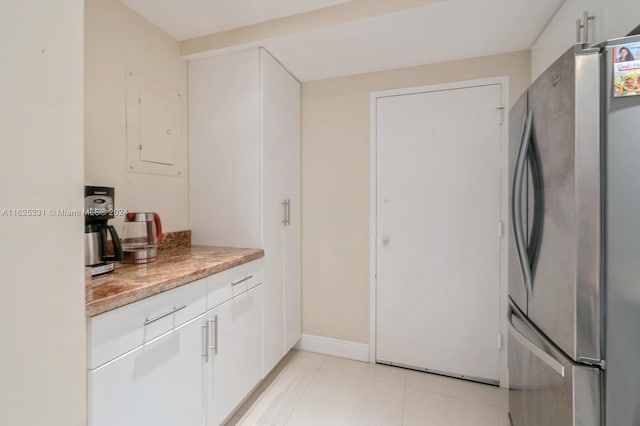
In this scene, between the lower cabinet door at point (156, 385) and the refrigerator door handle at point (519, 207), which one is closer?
the lower cabinet door at point (156, 385)

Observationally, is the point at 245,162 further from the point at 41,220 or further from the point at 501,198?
the point at 501,198

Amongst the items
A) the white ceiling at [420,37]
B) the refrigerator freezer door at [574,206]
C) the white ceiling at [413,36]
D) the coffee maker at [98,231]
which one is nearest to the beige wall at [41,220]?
the coffee maker at [98,231]

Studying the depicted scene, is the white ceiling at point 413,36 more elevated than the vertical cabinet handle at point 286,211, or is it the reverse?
the white ceiling at point 413,36

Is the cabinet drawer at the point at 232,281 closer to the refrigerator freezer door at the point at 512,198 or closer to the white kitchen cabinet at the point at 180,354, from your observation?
the white kitchen cabinet at the point at 180,354

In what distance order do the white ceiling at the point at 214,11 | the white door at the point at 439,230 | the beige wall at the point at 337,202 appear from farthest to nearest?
the beige wall at the point at 337,202
the white door at the point at 439,230
the white ceiling at the point at 214,11

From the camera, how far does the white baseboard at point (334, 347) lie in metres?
2.37

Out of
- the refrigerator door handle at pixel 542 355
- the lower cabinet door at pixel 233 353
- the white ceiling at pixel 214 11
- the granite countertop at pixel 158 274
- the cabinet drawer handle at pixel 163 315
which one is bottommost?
the lower cabinet door at pixel 233 353

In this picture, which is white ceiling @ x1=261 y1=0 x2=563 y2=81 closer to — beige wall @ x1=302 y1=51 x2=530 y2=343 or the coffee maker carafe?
beige wall @ x1=302 y1=51 x2=530 y2=343

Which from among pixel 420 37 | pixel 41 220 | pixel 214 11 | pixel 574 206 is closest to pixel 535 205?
pixel 574 206

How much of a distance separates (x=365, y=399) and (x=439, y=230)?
4.21ft

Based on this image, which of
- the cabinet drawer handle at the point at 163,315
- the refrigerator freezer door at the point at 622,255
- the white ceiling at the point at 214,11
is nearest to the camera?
the refrigerator freezer door at the point at 622,255

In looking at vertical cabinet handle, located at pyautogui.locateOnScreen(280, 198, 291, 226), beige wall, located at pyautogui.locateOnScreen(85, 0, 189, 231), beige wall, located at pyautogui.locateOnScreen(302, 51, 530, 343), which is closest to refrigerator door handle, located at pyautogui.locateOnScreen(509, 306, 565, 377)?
beige wall, located at pyautogui.locateOnScreen(302, 51, 530, 343)

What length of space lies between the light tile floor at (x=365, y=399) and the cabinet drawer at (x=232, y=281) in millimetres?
779

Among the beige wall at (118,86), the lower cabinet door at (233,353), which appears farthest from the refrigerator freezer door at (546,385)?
the beige wall at (118,86)
